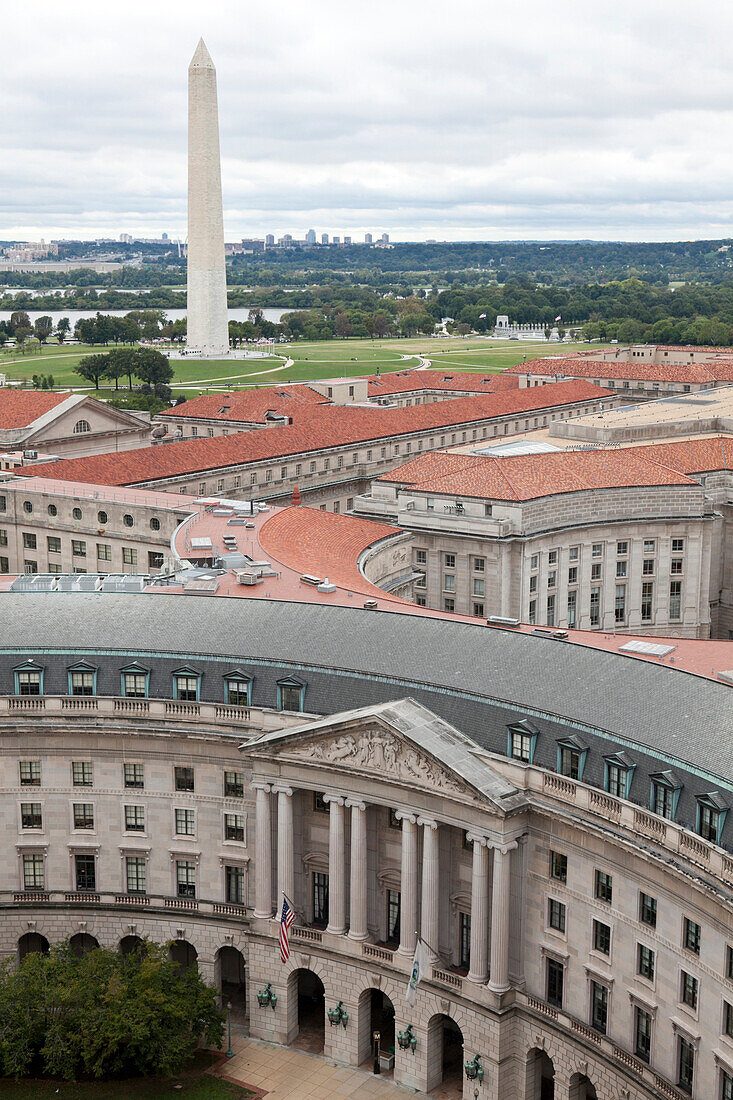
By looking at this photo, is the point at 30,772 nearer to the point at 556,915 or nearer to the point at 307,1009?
the point at 307,1009

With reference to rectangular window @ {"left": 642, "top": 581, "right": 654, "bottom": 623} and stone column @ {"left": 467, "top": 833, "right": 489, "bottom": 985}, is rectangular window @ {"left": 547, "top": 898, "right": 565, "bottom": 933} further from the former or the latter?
rectangular window @ {"left": 642, "top": 581, "right": 654, "bottom": 623}

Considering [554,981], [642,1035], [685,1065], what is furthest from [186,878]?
[685,1065]

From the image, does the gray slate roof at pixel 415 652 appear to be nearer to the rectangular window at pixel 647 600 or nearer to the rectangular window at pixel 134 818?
the rectangular window at pixel 134 818

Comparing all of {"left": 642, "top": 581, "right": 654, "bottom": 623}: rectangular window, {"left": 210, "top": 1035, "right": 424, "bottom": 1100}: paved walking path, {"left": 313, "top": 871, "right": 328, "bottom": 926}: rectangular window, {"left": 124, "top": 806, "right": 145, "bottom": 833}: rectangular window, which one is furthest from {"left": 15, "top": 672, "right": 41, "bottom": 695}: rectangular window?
{"left": 642, "top": 581, "right": 654, "bottom": 623}: rectangular window

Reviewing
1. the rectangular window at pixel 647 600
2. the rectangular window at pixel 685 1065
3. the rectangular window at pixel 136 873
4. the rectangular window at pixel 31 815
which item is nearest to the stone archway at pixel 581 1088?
the rectangular window at pixel 685 1065

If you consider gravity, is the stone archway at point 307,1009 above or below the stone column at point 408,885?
below

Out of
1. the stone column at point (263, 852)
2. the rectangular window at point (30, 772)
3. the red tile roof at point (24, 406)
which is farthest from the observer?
the red tile roof at point (24, 406)

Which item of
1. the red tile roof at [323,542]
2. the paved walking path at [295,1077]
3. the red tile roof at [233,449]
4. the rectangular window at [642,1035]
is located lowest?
the paved walking path at [295,1077]
